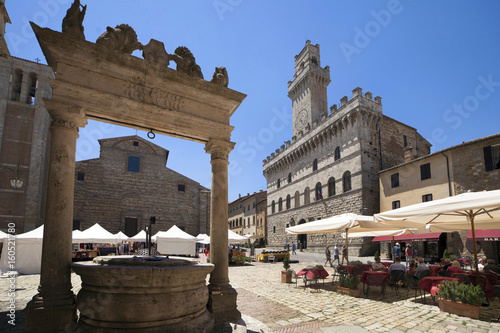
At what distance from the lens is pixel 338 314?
578cm

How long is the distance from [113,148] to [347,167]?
24.3 metres

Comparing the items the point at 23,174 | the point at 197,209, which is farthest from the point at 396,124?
the point at 23,174

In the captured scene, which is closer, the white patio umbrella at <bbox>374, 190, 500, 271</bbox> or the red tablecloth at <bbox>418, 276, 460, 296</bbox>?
the white patio umbrella at <bbox>374, 190, 500, 271</bbox>

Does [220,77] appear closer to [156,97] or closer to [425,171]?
[156,97]

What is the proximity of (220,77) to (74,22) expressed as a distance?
8.54ft

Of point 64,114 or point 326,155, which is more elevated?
point 326,155

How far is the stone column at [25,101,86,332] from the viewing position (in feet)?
12.9

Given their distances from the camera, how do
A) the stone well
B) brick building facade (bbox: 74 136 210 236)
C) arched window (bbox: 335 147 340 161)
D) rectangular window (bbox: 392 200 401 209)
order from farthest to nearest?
brick building facade (bbox: 74 136 210 236) → arched window (bbox: 335 147 340 161) → rectangular window (bbox: 392 200 401 209) → the stone well

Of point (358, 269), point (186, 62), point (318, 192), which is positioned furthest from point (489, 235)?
point (318, 192)

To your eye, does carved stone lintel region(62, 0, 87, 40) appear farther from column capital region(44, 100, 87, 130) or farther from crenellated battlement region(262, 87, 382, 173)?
crenellated battlement region(262, 87, 382, 173)

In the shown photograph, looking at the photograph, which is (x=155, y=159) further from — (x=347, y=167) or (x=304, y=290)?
(x=304, y=290)

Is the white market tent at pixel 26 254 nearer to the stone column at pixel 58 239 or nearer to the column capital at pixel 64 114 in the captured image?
the stone column at pixel 58 239

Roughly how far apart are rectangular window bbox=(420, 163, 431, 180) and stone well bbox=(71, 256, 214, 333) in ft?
67.0

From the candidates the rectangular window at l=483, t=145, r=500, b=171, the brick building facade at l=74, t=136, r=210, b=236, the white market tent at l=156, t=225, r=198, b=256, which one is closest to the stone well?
the white market tent at l=156, t=225, r=198, b=256
